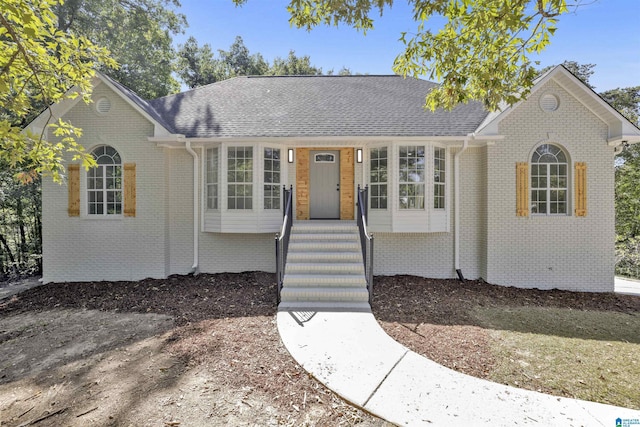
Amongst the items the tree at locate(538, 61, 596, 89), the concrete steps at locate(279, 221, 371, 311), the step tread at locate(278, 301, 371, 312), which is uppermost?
the tree at locate(538, 61, 596, 89)

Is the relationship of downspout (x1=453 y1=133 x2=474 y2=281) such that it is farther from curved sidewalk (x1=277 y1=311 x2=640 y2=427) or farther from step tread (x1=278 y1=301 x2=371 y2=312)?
curved sidewalk (x1=277 y1=311 x2=640 y2=427)

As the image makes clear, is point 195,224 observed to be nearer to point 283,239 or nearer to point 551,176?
point 283,239

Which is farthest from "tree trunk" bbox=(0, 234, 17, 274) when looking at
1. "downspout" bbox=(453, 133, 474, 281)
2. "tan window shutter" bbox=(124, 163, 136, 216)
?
"downspout" bbox=(453, 133, 474, 281)

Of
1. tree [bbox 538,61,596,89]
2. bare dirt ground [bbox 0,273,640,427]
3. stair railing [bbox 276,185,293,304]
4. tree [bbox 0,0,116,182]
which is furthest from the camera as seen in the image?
tree [bbox 538,61,596,89]

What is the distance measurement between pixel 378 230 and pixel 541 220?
4268mm

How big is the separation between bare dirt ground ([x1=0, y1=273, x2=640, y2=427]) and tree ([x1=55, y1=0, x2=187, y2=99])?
11024 mm

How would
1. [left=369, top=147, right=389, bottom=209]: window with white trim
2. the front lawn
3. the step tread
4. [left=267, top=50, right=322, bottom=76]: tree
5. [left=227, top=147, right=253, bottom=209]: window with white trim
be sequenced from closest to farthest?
the front lawn
the step tread
[left=227, top=147, right=253, bottom=209]: window with white trim
[left=369, top=147, right=389, bottom=209]: window with white trim
[left=267, top=50, right=322, bottom=76]: tree

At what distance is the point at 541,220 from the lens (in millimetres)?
7629

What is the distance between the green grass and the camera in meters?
3.26

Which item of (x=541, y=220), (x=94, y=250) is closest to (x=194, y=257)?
(x=94, y=250)

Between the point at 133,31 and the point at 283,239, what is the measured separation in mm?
14180

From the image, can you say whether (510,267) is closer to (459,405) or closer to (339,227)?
(339,227)

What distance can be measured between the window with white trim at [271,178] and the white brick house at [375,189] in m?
0.04

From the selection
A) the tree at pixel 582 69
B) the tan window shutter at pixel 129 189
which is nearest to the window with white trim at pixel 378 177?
the tan window shutter at pixel 129 189
